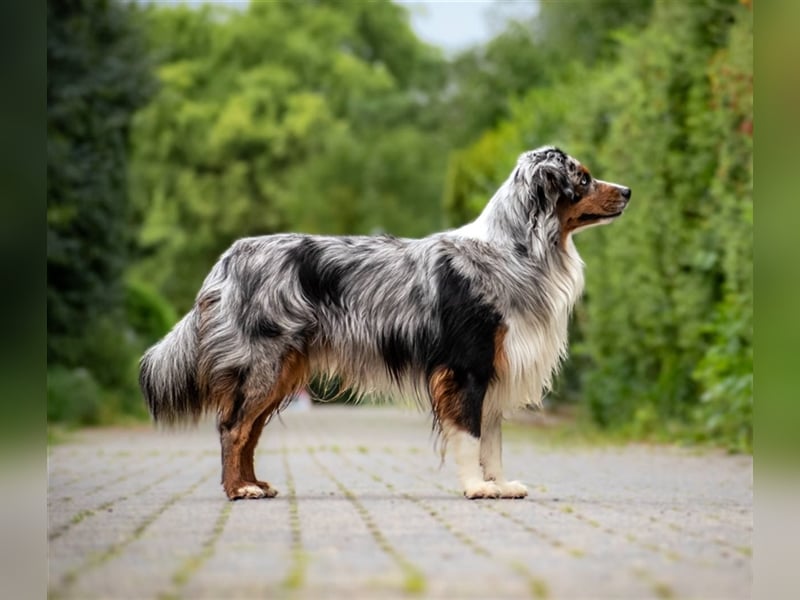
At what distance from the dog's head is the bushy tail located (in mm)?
2328

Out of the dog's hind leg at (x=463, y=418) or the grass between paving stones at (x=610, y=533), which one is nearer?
the grass between paving stones at (x=610, y=533)

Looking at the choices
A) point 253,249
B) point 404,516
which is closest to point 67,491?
point 253,249

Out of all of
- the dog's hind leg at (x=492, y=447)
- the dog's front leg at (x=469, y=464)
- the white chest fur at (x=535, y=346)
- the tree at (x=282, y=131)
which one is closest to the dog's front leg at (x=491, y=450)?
the dog's hind leg at (x=492, y=447)

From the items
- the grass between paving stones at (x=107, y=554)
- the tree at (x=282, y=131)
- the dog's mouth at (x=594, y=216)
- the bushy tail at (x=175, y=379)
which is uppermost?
the tree at (x=282, y=131)

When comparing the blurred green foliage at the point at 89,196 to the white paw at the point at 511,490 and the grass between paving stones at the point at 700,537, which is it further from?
the grass between paving stones at the point at 700,537

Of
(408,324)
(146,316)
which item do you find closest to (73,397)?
(146,316)

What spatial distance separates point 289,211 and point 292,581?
40564mm

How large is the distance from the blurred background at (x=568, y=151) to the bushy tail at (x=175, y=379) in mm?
4501

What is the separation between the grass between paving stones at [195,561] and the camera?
4931 millimetres

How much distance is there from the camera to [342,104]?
→ 50594 mm

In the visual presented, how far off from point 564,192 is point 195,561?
4.04m

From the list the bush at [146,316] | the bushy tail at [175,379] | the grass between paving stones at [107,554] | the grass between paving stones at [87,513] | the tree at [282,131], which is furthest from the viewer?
the tree at [282,131]

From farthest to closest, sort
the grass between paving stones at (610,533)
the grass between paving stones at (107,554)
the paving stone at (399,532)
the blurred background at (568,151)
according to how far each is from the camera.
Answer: the blurred background at (568,151)
the grass between paving stones at (107,554)
the paving stone at (399,532)
the grass between paving stones at (610,533)
